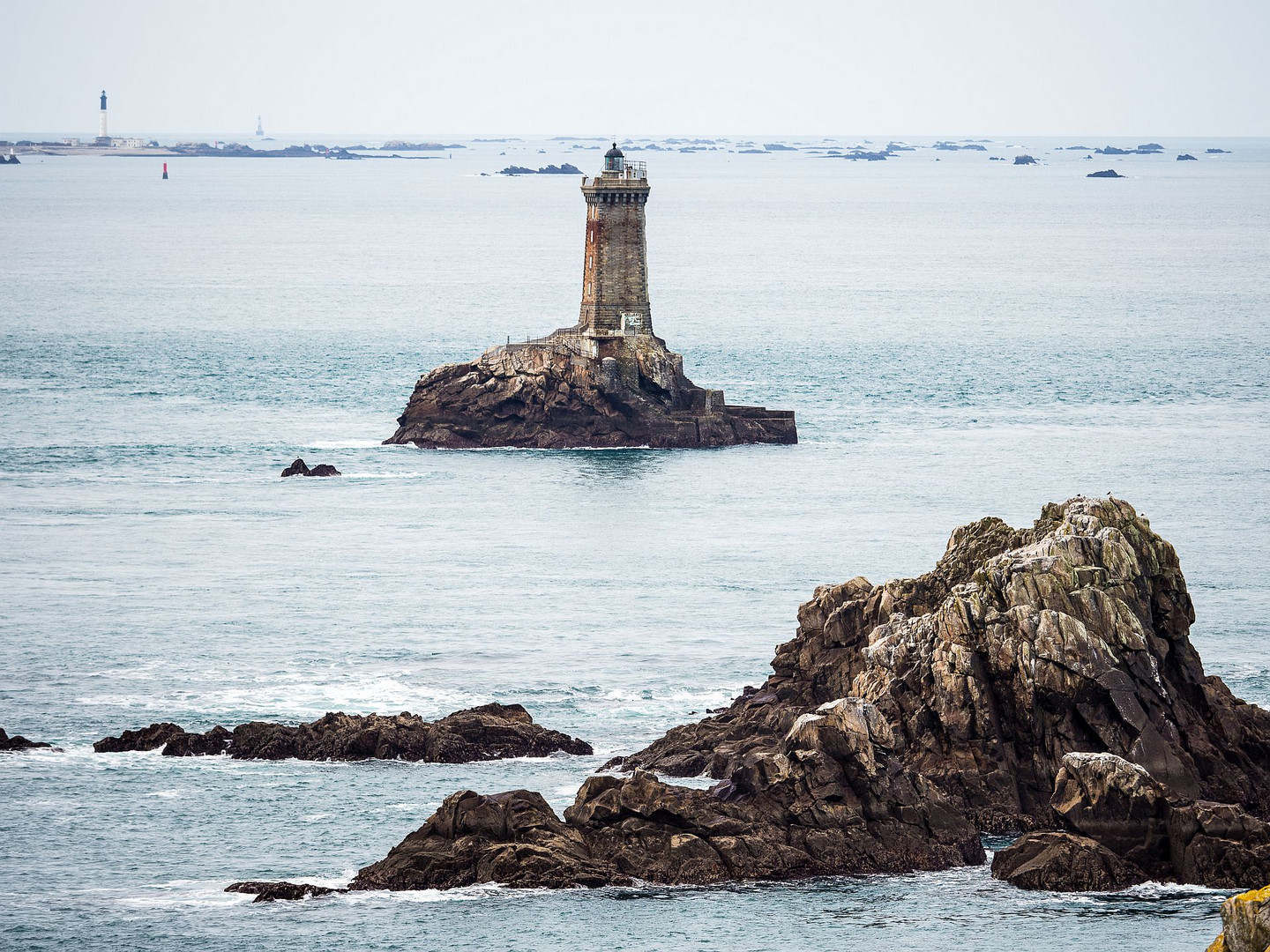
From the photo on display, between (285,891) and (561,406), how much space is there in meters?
57.8

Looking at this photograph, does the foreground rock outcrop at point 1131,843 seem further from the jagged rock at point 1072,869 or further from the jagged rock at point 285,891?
the jagged rock at point 285,891

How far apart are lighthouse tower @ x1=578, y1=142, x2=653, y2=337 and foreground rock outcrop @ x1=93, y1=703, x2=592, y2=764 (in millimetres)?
49085

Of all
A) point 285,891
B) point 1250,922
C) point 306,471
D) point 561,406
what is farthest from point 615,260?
point 1250,922

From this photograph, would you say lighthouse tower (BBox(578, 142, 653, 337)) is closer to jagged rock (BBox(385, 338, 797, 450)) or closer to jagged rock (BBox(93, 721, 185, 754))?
jagged rock (BBox(385, 338, 797, 450))

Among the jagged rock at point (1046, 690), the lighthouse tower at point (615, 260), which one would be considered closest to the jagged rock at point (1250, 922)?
the jagged rock at point (1046, 690)

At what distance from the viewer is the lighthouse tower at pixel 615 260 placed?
101m

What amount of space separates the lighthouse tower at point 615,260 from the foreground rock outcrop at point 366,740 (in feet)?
161

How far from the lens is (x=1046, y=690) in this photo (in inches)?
1869

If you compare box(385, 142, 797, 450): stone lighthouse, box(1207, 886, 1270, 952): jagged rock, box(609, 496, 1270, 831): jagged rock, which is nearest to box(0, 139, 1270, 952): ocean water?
box(385, 142, 797, 450): stone lighthouse

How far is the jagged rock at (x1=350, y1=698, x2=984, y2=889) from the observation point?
4359 cm

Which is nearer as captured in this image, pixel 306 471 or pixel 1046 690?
pixel 1046 690

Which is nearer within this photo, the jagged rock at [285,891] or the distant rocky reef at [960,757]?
the jagged rock at [285,891]

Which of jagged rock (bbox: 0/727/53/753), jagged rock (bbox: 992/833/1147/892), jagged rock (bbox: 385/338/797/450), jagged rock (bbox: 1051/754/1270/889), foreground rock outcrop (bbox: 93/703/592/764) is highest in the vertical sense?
jagged rock (bbox: 385/338/797/450)

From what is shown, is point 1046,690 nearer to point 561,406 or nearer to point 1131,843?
point 1131,843
